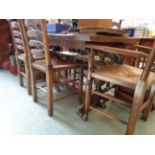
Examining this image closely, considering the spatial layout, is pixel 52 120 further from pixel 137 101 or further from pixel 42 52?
pixel 137 101

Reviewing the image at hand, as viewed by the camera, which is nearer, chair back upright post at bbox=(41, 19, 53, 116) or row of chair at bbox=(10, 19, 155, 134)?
row of chair at bbox=(10, 19, 155, 134)

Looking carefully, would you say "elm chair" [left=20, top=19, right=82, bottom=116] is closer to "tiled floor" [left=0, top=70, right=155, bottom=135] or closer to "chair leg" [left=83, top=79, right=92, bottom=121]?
"tiled floor" [left=0, top=70, right=155, bottom=135]

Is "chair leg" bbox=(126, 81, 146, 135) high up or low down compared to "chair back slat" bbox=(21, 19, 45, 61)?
down

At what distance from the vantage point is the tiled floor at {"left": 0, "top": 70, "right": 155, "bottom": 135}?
1.30 metres

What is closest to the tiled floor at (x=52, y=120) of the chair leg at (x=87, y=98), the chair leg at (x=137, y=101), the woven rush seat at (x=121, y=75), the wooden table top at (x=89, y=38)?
the chair leg at (x=87, y=98)

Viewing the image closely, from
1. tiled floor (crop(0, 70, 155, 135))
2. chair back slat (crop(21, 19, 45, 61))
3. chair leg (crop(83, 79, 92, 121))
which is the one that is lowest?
tiled floor (crop(0, 70, 155, 135))

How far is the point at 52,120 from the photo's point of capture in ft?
4.71

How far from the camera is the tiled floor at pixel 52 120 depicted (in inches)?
51.2

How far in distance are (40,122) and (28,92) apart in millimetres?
645

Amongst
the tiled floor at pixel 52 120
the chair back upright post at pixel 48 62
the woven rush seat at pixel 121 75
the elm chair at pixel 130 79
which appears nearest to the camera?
the elm chair at pixel 130 79

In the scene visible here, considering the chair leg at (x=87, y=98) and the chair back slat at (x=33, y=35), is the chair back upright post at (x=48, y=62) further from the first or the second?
the chair leg at (x=87, y=98)

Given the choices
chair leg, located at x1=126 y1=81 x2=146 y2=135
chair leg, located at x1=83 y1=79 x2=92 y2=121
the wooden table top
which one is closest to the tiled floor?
chair leg, located at x1=83 y1=79 x2=92 y2=121

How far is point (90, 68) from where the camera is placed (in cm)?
125
